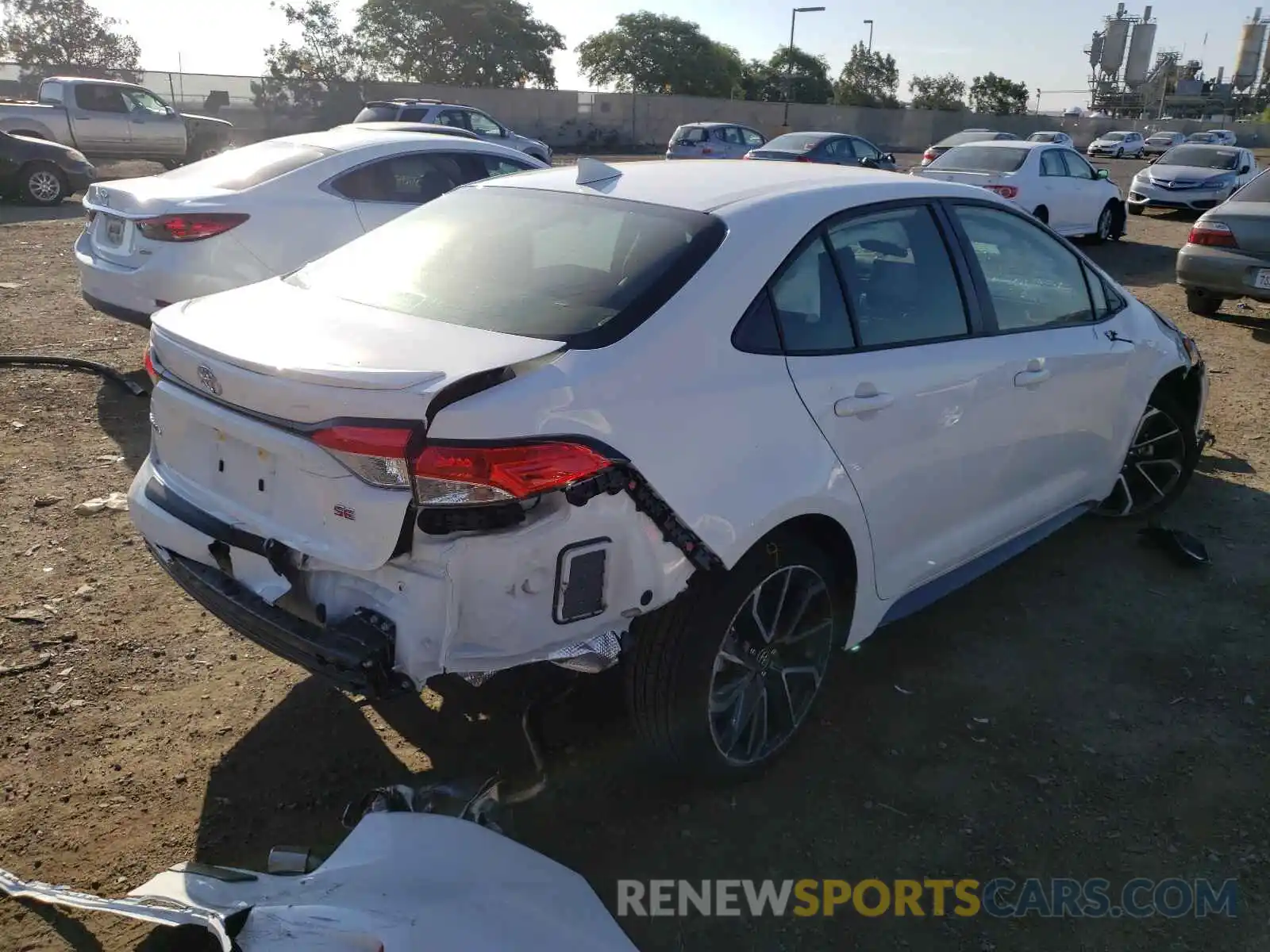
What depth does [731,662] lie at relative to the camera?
9.42ft

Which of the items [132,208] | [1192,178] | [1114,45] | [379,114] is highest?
[1114,45]

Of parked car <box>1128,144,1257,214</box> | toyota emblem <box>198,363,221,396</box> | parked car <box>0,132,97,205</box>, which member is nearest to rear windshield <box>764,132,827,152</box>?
parked car <box>1128,144,1257,214</box>

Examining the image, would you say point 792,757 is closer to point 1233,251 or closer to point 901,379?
point 901,379

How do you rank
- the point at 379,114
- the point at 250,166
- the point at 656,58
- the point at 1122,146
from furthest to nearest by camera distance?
the point at 656,58 → the point at 1122,146 → the point at 379,114 → the point at 250,166

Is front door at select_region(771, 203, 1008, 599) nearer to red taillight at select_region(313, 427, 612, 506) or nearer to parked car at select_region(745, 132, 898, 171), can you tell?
red taillight at select_region(313, 427, 612, 506)

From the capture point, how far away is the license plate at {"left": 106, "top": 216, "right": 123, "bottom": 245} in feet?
20.5

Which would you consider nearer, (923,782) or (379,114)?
(923,782)

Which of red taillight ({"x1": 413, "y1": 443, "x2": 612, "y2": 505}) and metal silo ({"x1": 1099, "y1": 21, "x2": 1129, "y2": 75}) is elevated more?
metal silo ({"x1": 1099, "y1": 21, "x2": 1129, "y2": 75})

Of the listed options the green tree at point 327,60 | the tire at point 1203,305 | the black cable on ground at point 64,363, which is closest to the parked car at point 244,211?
the black cable on ground at point 64,363

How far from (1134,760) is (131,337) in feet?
24.4

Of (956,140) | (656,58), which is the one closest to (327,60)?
(656,58)

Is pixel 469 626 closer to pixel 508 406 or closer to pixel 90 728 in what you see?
pixel 508 406

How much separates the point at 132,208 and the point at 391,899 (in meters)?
5.46

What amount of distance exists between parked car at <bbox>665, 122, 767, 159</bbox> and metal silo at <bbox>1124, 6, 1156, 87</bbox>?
7359cm
